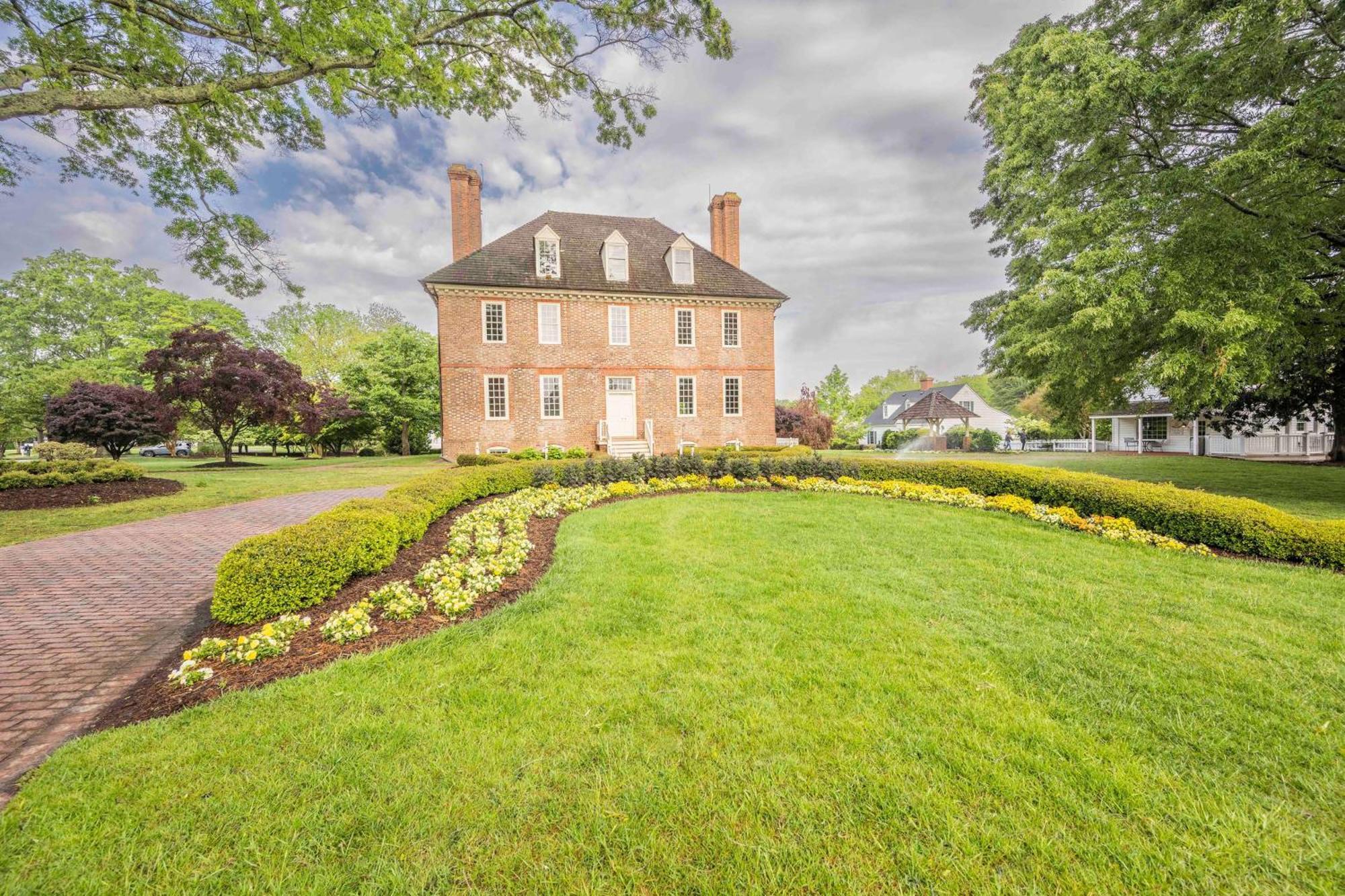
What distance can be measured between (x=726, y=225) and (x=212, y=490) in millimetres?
19553

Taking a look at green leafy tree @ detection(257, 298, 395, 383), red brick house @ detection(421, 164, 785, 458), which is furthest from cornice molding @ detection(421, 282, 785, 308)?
green leafy tree @ detection(257, 298, 395, 383)

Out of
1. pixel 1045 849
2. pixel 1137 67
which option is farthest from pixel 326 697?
pixel 1137 67

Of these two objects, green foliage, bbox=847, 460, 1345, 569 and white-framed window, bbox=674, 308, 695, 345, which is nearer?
green foliage, bbox=847, 460, 1345, 569

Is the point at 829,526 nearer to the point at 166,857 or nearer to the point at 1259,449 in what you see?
the point at 166,857

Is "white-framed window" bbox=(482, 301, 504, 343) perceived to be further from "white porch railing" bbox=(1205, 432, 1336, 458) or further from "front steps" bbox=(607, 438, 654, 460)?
"white porch railing" bbox=(1205, 432, 1336, 458)

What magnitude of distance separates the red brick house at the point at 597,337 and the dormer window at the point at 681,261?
39 millimetres

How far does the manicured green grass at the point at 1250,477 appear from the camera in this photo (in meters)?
8.99

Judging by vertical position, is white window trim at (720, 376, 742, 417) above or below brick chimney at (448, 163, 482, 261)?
below

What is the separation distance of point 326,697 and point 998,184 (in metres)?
18.9

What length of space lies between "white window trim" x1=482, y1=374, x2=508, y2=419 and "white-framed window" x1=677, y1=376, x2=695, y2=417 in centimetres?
660

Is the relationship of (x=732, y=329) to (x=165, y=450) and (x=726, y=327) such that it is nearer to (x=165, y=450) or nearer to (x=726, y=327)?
(x=726, y=327)

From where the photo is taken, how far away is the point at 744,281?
19.9 m

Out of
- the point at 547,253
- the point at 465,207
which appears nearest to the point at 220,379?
the point at 465,207

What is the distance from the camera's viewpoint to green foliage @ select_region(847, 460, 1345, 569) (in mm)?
5477
